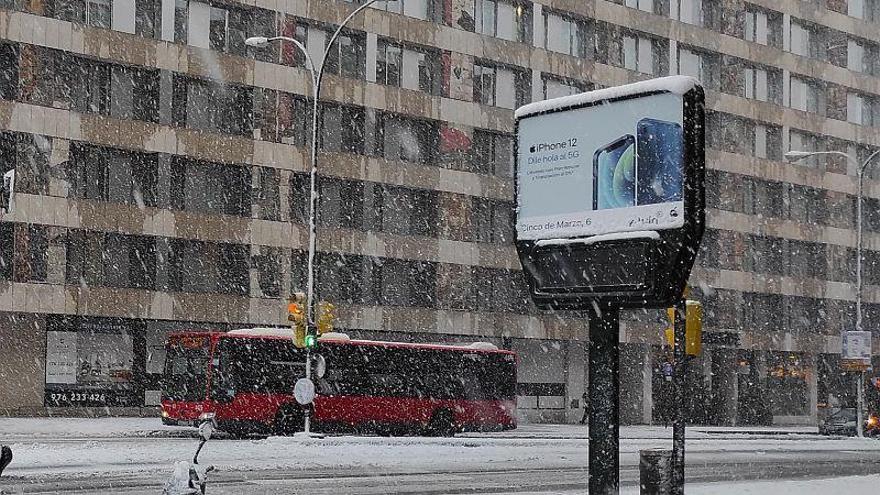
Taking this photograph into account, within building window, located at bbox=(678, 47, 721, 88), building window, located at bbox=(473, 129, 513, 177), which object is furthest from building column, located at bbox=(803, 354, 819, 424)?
building window, located at bbox=(473, 129, 513, 177)

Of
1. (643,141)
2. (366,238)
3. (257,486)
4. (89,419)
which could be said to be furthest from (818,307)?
(643,141)

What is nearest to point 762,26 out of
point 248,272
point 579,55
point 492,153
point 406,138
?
point 579,55

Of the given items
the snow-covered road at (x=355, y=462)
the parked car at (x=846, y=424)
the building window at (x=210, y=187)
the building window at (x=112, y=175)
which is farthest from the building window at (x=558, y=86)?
the snow-covered road at (x=355, y=462)

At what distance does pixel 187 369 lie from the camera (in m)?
36.1

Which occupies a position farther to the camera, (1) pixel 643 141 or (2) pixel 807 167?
(2) pixel 807 167

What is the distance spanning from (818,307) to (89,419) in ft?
135

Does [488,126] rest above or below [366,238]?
above

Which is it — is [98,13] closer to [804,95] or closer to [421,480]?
[421,480]

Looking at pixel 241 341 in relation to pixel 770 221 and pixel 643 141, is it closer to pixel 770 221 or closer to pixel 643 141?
pixel 643 141

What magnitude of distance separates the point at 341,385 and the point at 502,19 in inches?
954

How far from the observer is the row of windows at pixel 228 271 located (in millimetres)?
44594

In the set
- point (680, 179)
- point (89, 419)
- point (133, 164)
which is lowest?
point (89, 419)

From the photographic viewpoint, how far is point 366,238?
172 ft

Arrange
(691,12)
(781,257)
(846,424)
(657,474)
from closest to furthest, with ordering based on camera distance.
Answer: (657,474), (846,424), (691,12), (781,257)
